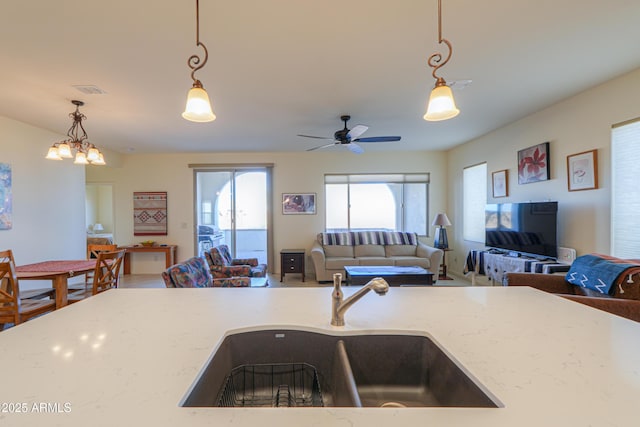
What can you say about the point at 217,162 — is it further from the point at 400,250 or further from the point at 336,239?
the point at 400,250

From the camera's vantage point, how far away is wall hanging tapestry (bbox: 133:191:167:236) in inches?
231

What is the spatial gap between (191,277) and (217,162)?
381cm

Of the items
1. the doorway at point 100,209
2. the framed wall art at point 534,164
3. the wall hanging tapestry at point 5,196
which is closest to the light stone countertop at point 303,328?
the framed wall art at point 534,164

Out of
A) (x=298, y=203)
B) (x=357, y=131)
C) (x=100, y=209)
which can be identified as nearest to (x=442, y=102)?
(x=357, y=131)

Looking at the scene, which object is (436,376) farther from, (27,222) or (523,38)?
(27,222)

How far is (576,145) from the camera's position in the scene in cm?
309

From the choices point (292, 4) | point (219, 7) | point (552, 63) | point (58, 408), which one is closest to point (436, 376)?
point (58, 408)

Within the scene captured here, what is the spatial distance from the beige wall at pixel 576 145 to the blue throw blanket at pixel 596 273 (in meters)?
0.73

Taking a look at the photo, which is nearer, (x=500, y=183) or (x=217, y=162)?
(x=500, y=183)

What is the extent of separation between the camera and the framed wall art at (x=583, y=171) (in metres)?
2.89

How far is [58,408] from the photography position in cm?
62

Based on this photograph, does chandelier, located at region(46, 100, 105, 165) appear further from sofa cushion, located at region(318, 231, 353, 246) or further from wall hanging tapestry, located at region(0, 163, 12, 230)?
sofa cushion, located at region(318, 231, 353, 246)

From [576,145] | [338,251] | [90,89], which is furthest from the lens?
[338,251]

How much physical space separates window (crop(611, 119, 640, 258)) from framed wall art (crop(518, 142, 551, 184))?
28.8 inches
